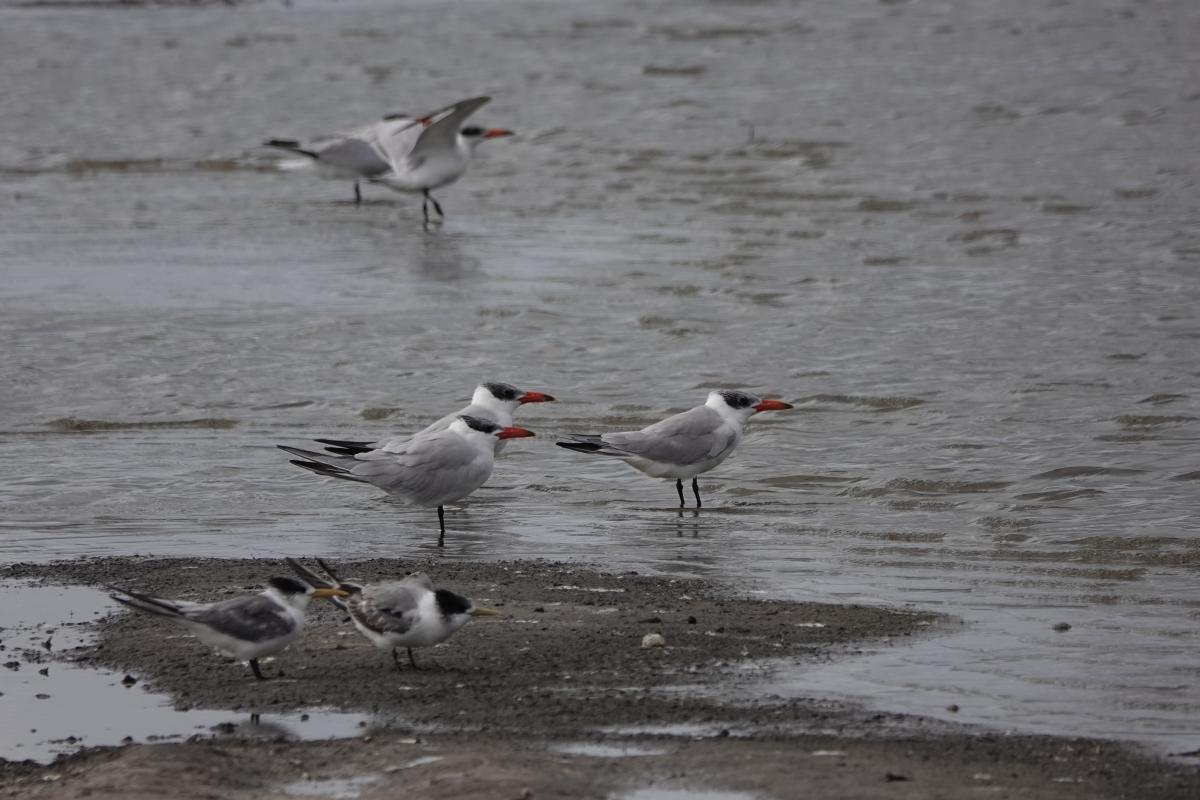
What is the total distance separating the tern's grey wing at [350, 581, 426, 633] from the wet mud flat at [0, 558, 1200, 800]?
189 mm

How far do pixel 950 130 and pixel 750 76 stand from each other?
4.96 metres

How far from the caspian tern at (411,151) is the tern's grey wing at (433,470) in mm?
9262

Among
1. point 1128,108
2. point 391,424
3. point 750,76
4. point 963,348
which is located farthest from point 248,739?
point 750,76

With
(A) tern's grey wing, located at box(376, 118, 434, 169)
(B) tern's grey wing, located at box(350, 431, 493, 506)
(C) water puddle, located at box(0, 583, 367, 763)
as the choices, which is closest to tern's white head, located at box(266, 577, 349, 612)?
(C) water puddle, located at box(0, 583, 367, 763)

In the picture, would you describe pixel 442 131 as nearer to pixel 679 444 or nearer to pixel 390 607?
pixel 679 444

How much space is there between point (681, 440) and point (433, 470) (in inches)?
50.6

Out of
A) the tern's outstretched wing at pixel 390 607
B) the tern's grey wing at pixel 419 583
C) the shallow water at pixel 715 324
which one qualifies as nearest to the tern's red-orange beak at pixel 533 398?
the shallow water at pixel 715 324

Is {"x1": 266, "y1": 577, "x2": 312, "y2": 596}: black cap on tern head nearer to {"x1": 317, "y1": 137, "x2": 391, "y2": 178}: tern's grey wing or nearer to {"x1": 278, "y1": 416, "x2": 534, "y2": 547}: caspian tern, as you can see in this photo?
{"x1": 278, "y1": 416, "x2": 534, "y2": 547}: caspian tern

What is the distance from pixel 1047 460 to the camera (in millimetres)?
9578

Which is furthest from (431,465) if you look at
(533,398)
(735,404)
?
(735,404)

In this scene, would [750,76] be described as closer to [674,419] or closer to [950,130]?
[950,130]

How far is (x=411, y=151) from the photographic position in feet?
59.2

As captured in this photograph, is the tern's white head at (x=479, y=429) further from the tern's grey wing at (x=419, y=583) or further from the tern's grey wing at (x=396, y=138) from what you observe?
the tern's grey wing at (x=396, y=138)

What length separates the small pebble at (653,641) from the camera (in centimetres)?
637
